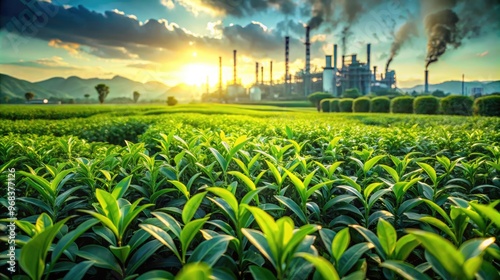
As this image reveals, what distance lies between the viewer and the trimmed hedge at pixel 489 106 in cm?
1488

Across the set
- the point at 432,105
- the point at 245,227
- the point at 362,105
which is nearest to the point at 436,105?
the point at 432,105

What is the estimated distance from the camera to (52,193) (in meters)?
1.39

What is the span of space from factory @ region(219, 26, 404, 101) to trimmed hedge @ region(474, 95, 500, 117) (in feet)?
114

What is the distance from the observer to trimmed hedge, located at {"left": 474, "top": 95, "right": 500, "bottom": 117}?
14.9m

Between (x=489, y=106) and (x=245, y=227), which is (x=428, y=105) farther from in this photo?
(x=245, y=227)

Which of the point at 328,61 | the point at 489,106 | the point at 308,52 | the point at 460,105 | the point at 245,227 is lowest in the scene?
the point at 245,227

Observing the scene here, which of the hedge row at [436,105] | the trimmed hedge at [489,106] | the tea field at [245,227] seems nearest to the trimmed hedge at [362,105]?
the hedge row at [436,105]

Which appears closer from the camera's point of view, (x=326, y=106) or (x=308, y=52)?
(x=326, y=106)

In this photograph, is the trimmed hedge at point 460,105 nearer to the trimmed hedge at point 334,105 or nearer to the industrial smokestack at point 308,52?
the trimmed hedge at point 334,105

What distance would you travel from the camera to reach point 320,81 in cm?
5575

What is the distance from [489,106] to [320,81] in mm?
41547

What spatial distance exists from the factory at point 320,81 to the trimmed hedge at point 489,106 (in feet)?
114

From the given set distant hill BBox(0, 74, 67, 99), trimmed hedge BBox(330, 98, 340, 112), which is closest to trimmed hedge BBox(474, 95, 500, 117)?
trimmed hedge BBox(330, 98, 340, 112)

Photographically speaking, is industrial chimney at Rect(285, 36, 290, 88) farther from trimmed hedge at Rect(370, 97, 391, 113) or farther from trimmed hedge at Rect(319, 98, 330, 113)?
trimmed hedge at Rect(370, 97, 391, 113)
